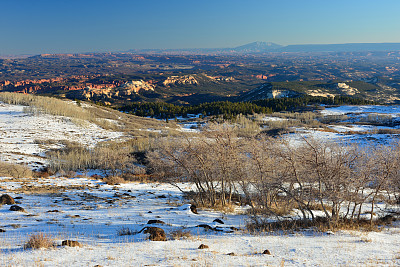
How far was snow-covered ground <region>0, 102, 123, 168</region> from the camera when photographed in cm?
3825

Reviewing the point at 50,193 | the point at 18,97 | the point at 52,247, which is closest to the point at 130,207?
the point at 50,193

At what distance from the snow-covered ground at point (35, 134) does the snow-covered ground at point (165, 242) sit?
26.4 m

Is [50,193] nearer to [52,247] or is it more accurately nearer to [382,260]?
[52,247]

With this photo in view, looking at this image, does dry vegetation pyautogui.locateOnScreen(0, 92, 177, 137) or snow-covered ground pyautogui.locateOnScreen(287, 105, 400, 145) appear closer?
snow-covered ground pyautogui.locateOnScreen(287, 105, 400, 145)

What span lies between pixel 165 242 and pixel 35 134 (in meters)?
48.7

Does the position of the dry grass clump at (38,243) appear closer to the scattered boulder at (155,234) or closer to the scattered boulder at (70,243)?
the scattered boulder at (70,243)

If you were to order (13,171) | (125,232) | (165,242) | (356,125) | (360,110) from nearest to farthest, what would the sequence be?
1. (165,242)
2. (125,232)
3. (13,171)
4. (356,125)
5. (360,110)

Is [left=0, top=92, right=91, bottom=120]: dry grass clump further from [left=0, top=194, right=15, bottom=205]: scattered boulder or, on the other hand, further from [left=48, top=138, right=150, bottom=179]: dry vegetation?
[left=0, top=194, right=15, bottom=205]: scattered boulder

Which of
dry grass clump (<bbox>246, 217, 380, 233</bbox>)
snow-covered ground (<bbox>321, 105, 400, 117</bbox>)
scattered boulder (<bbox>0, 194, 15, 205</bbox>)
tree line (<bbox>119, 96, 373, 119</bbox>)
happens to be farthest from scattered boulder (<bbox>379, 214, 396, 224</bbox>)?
snow-covered ground (<bbox>321, 105, 400, 117</bbox>)

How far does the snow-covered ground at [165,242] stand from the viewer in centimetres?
735

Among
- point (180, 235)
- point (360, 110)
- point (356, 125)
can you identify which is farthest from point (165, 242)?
point (360, 110)

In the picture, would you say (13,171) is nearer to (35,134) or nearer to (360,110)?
(35,134)

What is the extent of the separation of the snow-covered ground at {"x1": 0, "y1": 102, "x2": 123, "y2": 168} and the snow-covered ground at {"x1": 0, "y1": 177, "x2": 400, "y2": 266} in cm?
2640

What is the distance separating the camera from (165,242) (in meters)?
9.09
